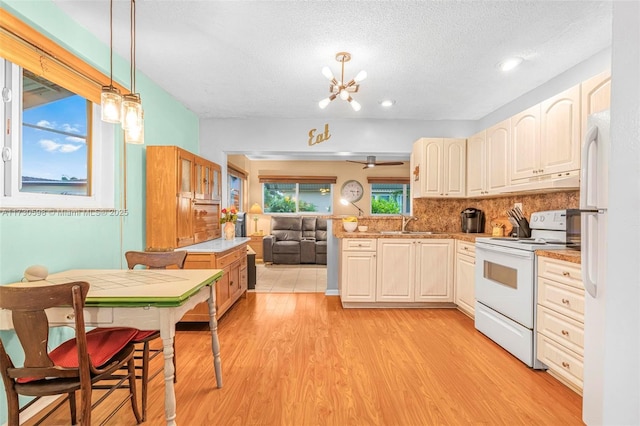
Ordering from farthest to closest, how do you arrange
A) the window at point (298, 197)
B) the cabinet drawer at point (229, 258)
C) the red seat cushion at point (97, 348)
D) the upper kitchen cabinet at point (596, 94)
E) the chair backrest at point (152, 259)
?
the window at point (298, 197) → the cabinet drawer at point (229, 258) → the chair backrest at point (152, 259) → the upper kitchen cabinet at point (596, 94) → the red seat cushion at point (97, 348)

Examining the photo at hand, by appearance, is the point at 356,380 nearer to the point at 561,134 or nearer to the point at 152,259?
the point at 152,259

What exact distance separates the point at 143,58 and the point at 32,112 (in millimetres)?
1067

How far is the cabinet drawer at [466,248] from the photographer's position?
11.0 feet

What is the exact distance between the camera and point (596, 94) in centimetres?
219

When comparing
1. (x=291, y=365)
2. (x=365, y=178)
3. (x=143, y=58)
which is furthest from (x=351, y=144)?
(x=365, y=178)

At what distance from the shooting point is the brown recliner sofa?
22.9ft

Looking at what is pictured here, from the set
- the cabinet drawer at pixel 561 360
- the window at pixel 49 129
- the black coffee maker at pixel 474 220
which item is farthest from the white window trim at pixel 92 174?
the black coffee maker at pixel 474 220

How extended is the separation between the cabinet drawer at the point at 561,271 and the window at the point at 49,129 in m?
3.41

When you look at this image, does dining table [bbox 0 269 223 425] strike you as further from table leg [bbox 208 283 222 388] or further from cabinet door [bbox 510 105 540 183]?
→ cabinet door [bbox 510 105 540 183]

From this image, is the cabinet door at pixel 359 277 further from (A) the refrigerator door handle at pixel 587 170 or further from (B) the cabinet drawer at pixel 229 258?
(A) the refrigerator door handle at pixel 587 170

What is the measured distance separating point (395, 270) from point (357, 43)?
253 centimetres

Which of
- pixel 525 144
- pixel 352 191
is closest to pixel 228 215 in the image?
pixel 525 144

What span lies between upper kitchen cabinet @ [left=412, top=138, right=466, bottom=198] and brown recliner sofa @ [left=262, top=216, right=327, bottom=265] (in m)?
3.38

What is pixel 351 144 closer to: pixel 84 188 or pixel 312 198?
pixel 84 188
